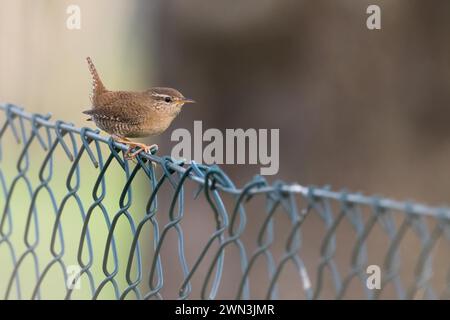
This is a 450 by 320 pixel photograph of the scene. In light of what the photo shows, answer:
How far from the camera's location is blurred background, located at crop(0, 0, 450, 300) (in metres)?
4.91

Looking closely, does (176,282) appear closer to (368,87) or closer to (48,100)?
(368,87)

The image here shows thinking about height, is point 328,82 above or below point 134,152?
above

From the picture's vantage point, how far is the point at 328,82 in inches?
198

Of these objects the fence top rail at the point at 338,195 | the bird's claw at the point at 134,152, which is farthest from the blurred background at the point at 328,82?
the fence top rail at the point at 338,195

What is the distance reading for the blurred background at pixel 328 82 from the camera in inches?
193

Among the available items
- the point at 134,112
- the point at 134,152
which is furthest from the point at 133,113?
the point at 134,152

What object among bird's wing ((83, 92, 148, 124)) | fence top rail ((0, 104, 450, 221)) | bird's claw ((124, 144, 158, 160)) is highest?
bird's wing ((83, 92, 148, 124))

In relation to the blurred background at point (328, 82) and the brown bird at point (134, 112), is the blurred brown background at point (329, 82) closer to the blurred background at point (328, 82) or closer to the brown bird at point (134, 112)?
the blurred background at point (328, 82)

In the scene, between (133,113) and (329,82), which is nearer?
(133,113)

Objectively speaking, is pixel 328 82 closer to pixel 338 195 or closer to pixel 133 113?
pixel 133 113

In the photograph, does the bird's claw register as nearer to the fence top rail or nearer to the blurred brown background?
the fence top rail

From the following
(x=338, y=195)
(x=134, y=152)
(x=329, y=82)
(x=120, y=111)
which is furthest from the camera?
(x=329, y=82)

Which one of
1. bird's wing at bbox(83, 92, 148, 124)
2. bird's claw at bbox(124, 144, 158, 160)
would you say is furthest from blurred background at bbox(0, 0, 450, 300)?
bird's claw at bbox(124, 144, 158, 160)
